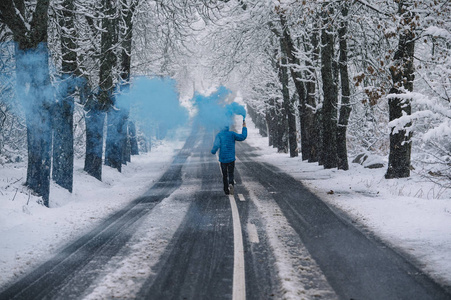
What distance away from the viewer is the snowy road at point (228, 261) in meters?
4.88

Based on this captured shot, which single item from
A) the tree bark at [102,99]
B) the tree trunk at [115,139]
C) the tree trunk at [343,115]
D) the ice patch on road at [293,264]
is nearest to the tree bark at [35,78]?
the tree bark at [102,99]

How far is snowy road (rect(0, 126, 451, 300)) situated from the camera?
192 inches

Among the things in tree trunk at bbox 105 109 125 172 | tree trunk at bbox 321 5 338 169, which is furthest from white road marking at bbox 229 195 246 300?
tree trunk at bbox 105 109 125 172

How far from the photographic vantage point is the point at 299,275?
5.30m

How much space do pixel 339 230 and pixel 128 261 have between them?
368 cm

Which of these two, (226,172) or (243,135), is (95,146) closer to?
(226,172)

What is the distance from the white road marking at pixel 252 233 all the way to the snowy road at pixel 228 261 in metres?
0.02

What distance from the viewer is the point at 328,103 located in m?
18.2

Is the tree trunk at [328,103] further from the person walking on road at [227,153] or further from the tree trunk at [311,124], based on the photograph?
the person walking on road at [227,153]

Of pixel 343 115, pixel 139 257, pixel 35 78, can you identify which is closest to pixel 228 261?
pixel 139 257

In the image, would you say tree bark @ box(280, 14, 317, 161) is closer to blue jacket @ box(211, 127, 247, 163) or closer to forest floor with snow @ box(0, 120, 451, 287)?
forest floor with snow @ box(0, 120, 451, 287)

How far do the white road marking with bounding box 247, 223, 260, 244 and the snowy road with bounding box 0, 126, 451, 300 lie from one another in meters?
0.02

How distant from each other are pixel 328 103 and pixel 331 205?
29.6ft

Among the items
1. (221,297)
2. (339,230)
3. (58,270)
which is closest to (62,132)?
(58,270)
